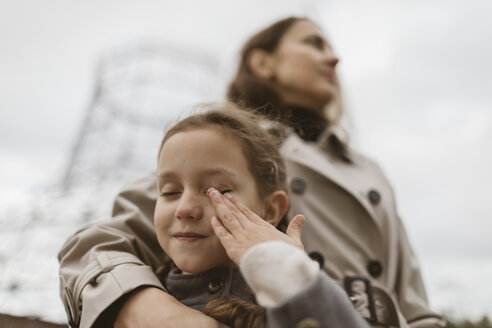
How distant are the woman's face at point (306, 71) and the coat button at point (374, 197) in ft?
1.64

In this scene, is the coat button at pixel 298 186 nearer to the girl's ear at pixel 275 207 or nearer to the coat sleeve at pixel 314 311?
the girl's ear at pixel 275 207

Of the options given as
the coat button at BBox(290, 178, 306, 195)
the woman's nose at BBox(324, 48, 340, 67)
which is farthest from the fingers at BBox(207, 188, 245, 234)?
the woman's nose at BBox(324, 48, 340, 67)

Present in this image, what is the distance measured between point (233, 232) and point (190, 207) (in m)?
0.16

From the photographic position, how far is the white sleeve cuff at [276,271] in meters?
0.76

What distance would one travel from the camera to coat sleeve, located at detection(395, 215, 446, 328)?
→ 1.55m

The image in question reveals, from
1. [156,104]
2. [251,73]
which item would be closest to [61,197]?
[156,104]

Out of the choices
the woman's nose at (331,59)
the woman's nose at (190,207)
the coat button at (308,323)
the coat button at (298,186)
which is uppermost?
the woman's nose at (331,59)

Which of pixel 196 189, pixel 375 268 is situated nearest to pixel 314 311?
pixel 196 189

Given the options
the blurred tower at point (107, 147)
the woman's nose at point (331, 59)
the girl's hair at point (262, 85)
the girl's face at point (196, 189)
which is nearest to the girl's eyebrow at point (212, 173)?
the girl's face at point (196, 189)

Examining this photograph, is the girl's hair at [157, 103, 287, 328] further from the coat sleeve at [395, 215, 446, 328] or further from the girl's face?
the coat sleeve at [395, 215, 446, 328]

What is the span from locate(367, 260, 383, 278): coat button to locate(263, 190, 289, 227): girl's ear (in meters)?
0.48

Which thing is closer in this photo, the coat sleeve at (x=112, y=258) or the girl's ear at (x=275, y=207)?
the coat sleeve at (x=112, y=258)

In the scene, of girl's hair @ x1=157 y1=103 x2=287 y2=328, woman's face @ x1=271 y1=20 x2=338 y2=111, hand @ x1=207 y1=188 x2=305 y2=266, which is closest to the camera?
hand @ x1=207 y1=188 x2=305 y2=266

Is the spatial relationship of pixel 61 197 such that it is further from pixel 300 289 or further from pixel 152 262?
pixel 300 289
